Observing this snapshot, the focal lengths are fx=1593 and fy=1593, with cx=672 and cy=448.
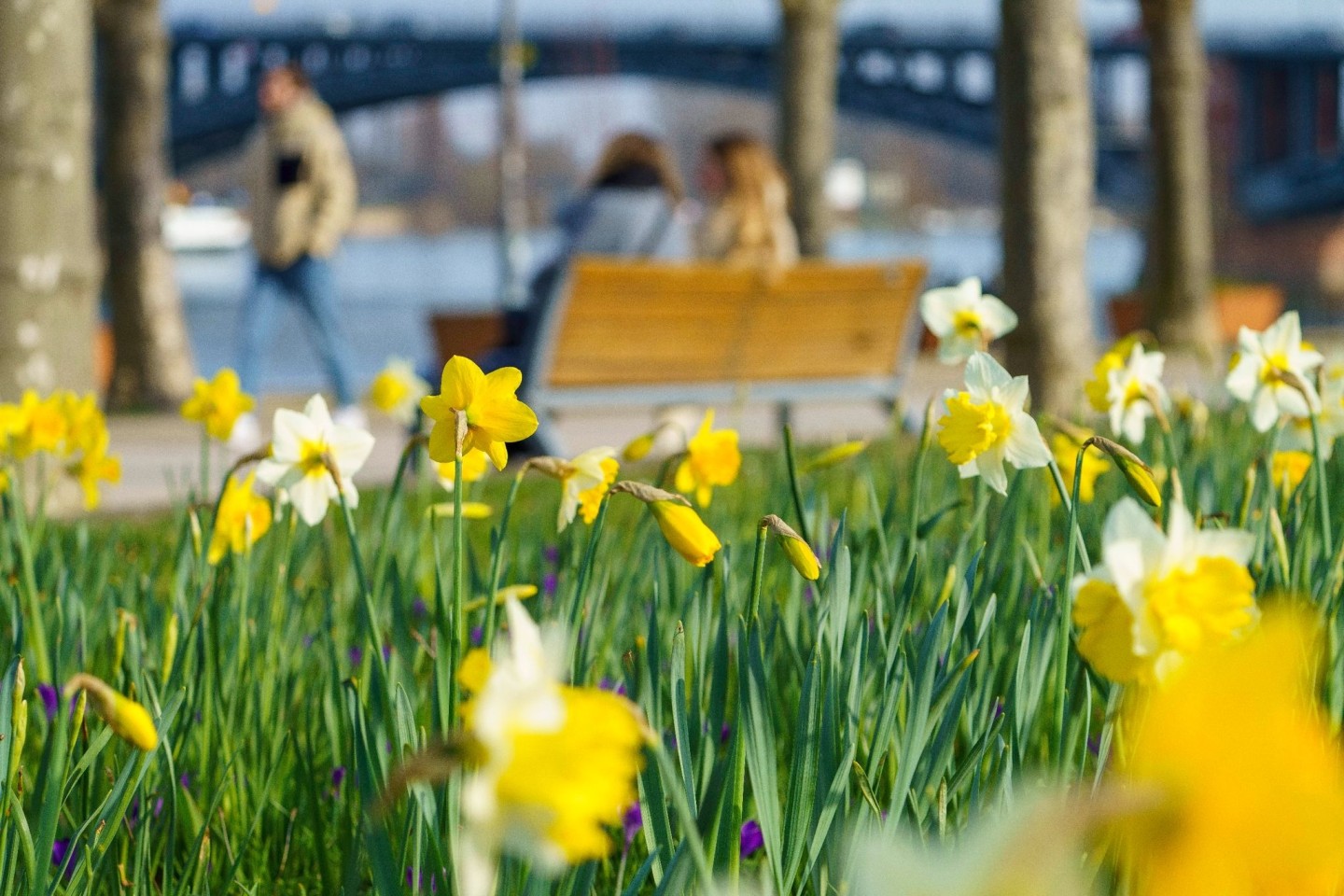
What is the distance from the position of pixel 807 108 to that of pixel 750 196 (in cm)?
457

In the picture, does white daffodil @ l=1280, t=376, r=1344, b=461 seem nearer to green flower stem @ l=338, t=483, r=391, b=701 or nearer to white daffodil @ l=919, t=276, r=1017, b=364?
white daffodil @ l=919, t=276, r=1017, b=364

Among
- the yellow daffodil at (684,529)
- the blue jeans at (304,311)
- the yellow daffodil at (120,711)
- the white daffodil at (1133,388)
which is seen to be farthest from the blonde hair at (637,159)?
the yellow daffodil at (120,711)

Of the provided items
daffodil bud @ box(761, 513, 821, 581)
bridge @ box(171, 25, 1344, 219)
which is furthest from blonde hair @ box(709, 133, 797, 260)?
bridge @ box(171, 25, 1344, 219)

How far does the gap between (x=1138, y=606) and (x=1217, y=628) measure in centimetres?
4

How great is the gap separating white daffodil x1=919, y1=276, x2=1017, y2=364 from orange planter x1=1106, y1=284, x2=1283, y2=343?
409 inches

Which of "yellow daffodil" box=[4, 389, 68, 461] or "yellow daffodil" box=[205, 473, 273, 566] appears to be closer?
"yellow daffodil" box=[205, 473, 273, 566]

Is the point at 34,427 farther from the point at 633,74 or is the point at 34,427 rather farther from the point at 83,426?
the point at 633,74

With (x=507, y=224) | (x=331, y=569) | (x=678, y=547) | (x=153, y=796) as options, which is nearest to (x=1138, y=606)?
(x=678, y=547)

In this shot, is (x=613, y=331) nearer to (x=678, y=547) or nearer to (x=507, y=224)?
(x=678, y=547)

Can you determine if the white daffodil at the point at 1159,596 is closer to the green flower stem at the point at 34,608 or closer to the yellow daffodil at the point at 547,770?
the yellow daffodil at the point at 547,770

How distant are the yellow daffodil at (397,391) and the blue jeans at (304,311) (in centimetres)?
334

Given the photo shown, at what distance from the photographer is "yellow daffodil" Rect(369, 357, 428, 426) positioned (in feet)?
7.08

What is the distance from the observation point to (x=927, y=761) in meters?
1.12

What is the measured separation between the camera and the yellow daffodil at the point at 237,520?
1572mm
